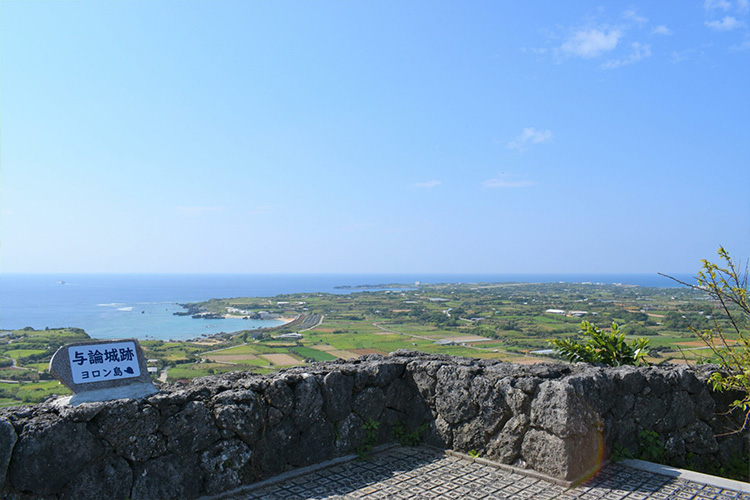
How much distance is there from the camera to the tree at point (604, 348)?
24.0 ft

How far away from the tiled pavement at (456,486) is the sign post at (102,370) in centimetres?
158

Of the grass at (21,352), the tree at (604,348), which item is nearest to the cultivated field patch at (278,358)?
the grass at (21,352)

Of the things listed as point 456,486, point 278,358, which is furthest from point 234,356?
point 456,486

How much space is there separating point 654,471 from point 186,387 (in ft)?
17.8

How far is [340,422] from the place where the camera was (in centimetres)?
623

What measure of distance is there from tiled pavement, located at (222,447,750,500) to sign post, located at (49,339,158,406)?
1.58 meters

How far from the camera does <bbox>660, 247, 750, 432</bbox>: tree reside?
203 inches

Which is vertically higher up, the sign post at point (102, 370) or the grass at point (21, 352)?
the sign post at point (102, 370)

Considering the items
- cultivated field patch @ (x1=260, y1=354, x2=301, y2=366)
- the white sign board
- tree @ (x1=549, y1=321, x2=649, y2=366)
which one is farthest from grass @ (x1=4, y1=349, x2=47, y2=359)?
tree @ (x1=549, y1=321, x2=649, y2=366)

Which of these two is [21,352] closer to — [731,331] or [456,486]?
[456,486]

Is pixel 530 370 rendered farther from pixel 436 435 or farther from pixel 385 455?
pixel 385 455

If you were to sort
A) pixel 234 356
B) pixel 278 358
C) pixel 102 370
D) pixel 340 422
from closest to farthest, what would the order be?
pixel 102 370 < pixel 340 422 < pixel 278 358 < pixel 234 356

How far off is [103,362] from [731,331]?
7.35 metres

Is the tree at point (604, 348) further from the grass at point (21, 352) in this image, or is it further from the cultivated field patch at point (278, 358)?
the cultivated field patch at point (278, 358)
